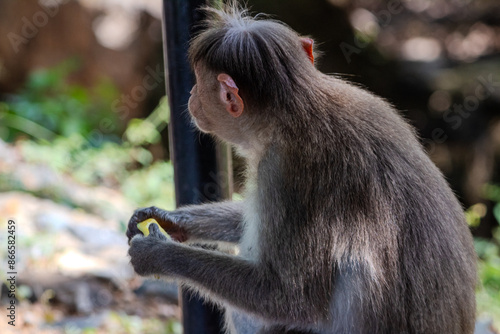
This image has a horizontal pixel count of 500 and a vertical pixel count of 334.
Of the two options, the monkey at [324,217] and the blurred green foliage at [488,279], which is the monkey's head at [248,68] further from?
the blurred green foliage at [488,279]

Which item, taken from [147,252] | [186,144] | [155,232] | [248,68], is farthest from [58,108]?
[248,68]

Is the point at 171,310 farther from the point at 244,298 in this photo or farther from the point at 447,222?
the point at 447,222

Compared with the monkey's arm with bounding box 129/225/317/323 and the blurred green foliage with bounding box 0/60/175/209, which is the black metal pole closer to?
the monkey's arm with bounding box 129/225/317/323

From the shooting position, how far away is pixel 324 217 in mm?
3316

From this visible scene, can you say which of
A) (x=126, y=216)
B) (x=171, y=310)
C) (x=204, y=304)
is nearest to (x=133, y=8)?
(x=126, y=216)

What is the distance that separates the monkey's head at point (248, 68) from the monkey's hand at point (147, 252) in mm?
744

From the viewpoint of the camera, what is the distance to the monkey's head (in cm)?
342

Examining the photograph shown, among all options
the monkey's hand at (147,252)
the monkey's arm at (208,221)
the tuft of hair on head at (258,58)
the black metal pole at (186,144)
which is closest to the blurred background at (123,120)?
the black metal pole at (186,144)

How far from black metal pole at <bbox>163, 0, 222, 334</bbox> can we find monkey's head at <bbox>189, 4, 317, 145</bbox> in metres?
0.25

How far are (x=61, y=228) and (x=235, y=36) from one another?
4.07 metres

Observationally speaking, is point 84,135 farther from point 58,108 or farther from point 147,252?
point 147,252

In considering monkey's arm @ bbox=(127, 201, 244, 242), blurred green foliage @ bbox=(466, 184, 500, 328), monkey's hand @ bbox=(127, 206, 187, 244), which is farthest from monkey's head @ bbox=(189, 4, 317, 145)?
blurred green foliage @ bbox=(466, 184, 500, 328)

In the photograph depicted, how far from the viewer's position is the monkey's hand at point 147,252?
363cm

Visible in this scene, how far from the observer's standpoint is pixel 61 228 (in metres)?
6.81
